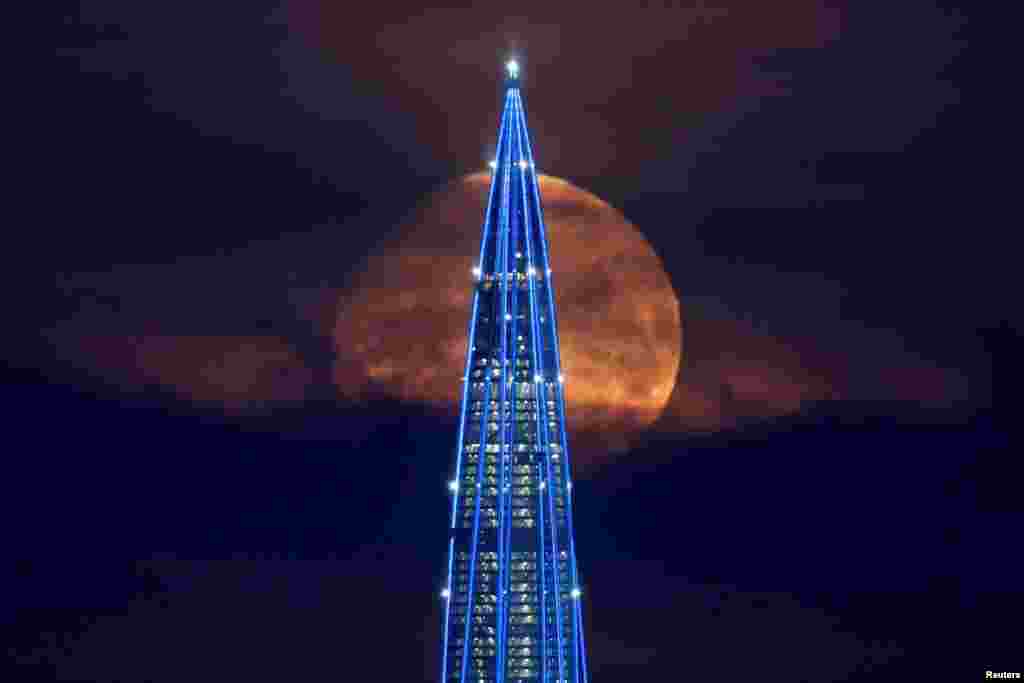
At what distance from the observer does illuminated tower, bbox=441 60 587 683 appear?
10194 centimetres

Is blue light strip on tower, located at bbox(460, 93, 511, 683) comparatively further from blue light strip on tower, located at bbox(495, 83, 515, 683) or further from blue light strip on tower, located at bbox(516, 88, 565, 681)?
blue light strip on tower, located at bbox(516, 88, 565, 681)

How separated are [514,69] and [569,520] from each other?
56.4ft

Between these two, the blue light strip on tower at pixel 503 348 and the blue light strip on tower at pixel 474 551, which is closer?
the blue light strip on tower at pixel 503 348

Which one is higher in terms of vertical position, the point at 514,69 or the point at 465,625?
the point at 514,69

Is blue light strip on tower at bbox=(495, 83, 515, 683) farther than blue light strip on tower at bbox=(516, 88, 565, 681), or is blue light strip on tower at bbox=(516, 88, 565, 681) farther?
blue light strip on tower at bbox=(516, 88, 565, 681)

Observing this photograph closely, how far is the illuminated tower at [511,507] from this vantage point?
10194 cm

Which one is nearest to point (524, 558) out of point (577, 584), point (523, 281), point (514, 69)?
point (577, 584)

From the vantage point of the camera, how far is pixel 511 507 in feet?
343

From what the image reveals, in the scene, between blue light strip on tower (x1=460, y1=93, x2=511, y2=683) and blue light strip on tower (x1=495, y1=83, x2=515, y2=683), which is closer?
blue light strip on tower (x1=495, y1=83, x2=515, y2=683)

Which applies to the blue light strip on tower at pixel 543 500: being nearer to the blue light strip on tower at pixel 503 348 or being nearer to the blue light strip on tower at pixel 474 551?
the blue light strip on tower at pixel 503 348

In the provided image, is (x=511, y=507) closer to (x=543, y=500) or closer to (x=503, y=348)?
(x=543, y=500)

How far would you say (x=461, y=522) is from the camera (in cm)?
10469

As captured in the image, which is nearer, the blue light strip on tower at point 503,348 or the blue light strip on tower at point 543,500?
A: the blue light strip on tower at point 503,348

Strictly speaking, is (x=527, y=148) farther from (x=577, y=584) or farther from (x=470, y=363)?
(x=577, y=584)
